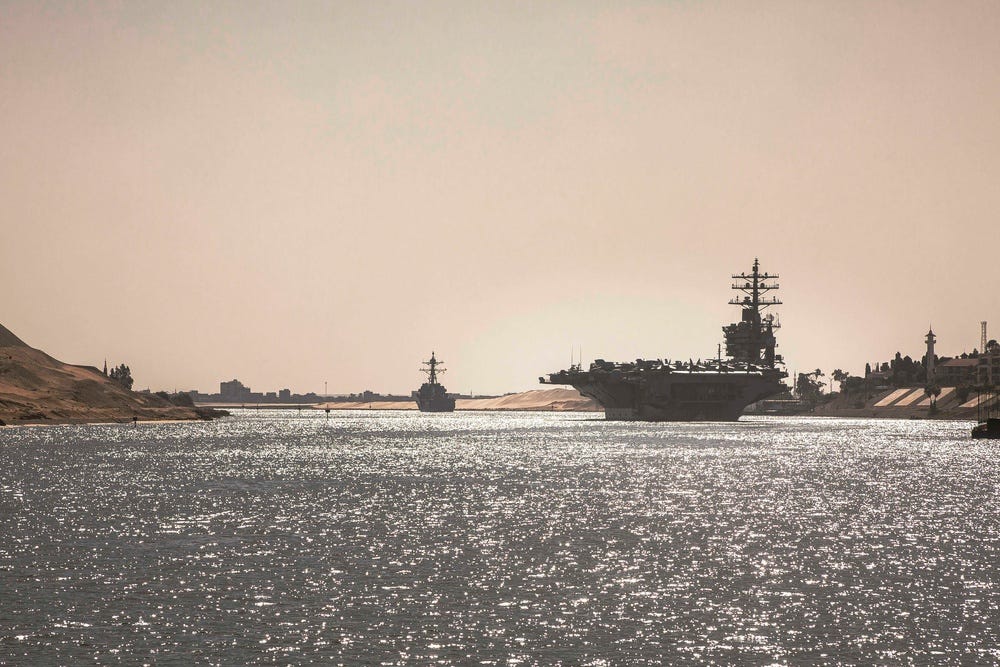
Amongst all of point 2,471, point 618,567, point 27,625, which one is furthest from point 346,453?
point 27,625

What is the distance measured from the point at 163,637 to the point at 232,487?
156ft

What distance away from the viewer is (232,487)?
72500 mm

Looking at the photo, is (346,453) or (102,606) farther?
(346,453)

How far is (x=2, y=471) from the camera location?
8612 cm

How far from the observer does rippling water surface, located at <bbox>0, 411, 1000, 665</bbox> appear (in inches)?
Result: 1008

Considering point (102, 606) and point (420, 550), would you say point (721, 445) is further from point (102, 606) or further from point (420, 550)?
point (102, 606)

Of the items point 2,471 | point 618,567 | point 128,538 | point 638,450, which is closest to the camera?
point 618,567

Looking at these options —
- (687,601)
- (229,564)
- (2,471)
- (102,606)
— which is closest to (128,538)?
(229,564)

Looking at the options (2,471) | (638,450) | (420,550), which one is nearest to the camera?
(420,550)

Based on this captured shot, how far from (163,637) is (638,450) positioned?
10008 centimetres

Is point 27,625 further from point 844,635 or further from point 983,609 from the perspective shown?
point 983,609

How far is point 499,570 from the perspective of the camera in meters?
36.6

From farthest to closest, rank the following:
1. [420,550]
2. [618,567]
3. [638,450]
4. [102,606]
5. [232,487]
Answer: [638,450] → [232,487] → [420,550] → [618,567] → [102,606]

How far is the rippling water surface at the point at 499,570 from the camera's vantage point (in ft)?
84.0
